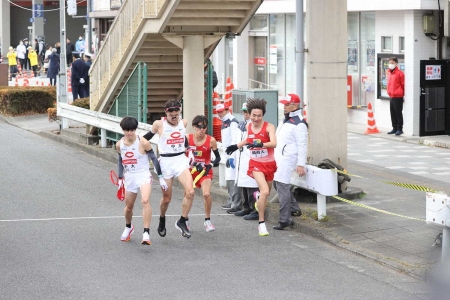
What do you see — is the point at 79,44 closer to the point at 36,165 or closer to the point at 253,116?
the point at 36,165

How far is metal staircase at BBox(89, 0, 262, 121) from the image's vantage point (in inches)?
648

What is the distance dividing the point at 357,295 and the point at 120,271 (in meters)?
2.61

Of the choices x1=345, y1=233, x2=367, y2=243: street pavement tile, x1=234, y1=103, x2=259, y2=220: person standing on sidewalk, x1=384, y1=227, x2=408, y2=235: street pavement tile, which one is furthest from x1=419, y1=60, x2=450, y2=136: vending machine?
x1=345, y1=233, x2=367, y2=243: street pavement tile

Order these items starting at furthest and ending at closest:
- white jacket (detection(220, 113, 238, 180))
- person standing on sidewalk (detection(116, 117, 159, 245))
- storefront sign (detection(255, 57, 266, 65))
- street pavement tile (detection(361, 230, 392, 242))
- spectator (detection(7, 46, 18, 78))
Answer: spectator (detection(7, 46, 18, 78)) < storefront sign (detection(255, 57, 266, 65)) < white jacket (detection(220, 113, 238, 180)) < person standing on sidewalk (detection(116, 117, 159, 245)) < street pavement tile (detection(361, 230, 392, 242))

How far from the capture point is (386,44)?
24.0 meters

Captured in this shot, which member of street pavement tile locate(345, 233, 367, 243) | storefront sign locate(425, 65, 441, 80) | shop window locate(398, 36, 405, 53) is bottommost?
street pavement tile locate(345, 233, 367, 243)

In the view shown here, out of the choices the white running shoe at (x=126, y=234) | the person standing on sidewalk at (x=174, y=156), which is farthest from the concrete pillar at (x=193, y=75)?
the white running shoe at (x=126, y=234)

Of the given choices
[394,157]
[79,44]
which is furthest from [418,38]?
[79,44]

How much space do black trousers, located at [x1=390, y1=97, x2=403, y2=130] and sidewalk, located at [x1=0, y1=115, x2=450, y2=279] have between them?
5.90 meters

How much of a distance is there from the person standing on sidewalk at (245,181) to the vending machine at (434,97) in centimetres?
1025

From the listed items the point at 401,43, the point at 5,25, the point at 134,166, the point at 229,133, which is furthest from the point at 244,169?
the point at 5,25

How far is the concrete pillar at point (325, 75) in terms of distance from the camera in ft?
43.0

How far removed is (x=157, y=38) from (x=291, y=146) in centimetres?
666

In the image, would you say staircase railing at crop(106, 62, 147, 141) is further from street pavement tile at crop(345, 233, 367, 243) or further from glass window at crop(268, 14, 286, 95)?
glass window at crop(268, 14, 286, 95)
